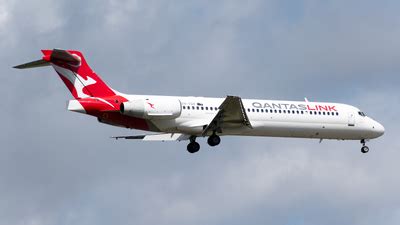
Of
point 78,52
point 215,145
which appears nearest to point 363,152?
point 215,145

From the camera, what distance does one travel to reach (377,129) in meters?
57.6

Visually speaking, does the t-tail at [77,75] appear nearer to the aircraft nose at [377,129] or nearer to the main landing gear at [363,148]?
the main landing gear at [363,148]

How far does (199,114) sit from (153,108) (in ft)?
10.5

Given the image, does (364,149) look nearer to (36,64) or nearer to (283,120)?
(283,120)

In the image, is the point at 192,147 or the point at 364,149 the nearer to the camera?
the point at 192,147

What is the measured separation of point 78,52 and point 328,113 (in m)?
14.4

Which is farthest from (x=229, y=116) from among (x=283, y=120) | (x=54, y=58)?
(x=54, y=58)

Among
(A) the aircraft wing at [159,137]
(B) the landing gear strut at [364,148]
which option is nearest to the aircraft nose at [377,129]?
(B) the landing gear strut at [364,148]

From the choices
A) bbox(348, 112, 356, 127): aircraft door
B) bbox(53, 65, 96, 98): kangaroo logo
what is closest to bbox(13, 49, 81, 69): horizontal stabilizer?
bbox(53, 65, 96, 98): kangaroo logo

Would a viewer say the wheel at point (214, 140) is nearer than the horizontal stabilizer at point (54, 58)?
No

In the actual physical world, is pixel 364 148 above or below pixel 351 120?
below

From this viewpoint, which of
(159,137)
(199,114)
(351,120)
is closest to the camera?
(199,114)

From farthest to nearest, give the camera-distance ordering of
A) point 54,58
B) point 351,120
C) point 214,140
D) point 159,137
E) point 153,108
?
Result: point 351,120
point 159,137
point 214,140
point 153,108
point 54,58

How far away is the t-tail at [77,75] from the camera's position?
48.7 m
